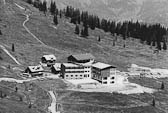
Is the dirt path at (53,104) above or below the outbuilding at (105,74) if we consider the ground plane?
below

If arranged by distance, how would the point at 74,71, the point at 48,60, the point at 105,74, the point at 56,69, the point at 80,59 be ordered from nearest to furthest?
1. the point at 105,74
2. the point at 74,71
3. the point at 56,69
4. the point at 80,59
5. the point at 48,60

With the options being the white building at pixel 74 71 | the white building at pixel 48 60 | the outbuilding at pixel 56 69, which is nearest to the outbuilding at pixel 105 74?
the white building at pixel 74 71

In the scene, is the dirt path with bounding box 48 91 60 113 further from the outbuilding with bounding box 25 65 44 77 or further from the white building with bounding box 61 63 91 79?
the outbuilding with bounding box 25 65 44 77

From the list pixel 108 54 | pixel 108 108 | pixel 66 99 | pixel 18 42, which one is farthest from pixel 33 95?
pixel 108 54

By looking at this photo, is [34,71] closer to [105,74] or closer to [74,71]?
[74,71]

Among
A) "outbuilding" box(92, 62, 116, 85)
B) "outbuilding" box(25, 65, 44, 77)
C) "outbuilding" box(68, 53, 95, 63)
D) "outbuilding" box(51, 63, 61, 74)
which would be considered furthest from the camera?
"outbuilding" box(68, 53, 95, 63)

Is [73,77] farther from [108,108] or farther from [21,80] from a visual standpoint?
[108,108]

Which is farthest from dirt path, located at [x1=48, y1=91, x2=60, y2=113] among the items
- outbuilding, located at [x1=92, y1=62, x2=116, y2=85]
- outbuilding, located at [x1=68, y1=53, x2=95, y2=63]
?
outbuilding, located at [x1=68, y1=53, x2=95, y2=63]

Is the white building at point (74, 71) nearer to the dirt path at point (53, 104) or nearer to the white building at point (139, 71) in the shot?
the dirt path at point (53, 104)

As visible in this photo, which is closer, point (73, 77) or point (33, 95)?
point (33, 95)

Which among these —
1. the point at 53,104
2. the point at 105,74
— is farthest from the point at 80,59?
the point at 53,104

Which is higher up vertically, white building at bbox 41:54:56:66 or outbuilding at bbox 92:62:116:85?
white building at bbox 41:54:56:66
